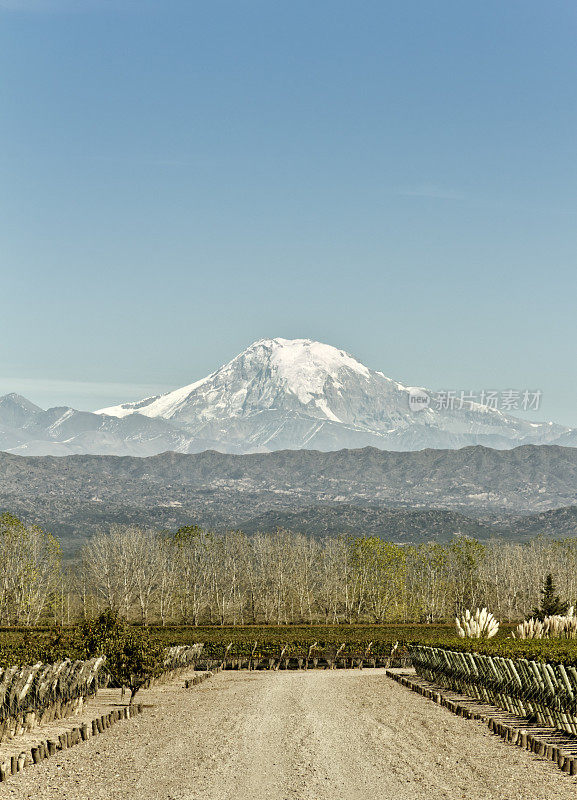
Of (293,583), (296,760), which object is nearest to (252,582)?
(293,583)

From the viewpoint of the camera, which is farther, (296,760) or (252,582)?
(252,582)

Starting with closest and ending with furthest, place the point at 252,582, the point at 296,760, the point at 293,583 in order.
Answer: the point at 296,760 < the point at 252,582 < the point at 293,583

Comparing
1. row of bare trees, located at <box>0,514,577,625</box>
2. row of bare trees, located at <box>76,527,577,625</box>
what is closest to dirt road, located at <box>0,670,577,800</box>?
row of bare trees, located at <box>0,514,577,625</box>

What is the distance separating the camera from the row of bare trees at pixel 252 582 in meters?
119

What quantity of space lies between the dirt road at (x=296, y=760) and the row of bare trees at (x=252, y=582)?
7765 centimetres

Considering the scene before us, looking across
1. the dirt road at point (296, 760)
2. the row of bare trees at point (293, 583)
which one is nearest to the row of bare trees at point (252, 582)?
the row of bare trees at point (293, 583)

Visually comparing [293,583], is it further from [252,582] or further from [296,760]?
[296,760]

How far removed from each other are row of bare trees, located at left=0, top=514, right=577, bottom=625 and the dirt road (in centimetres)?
7765

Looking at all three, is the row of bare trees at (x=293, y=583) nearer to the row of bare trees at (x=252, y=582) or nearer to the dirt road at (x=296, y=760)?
the row of bare trees at (x=252, y=582)

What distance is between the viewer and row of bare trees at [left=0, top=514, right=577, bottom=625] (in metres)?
119

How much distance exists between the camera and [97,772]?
81.6ft

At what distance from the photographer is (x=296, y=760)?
26.4 meters

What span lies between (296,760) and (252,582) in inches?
4546

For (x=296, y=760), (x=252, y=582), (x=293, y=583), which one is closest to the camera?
(x=296, y=760)
